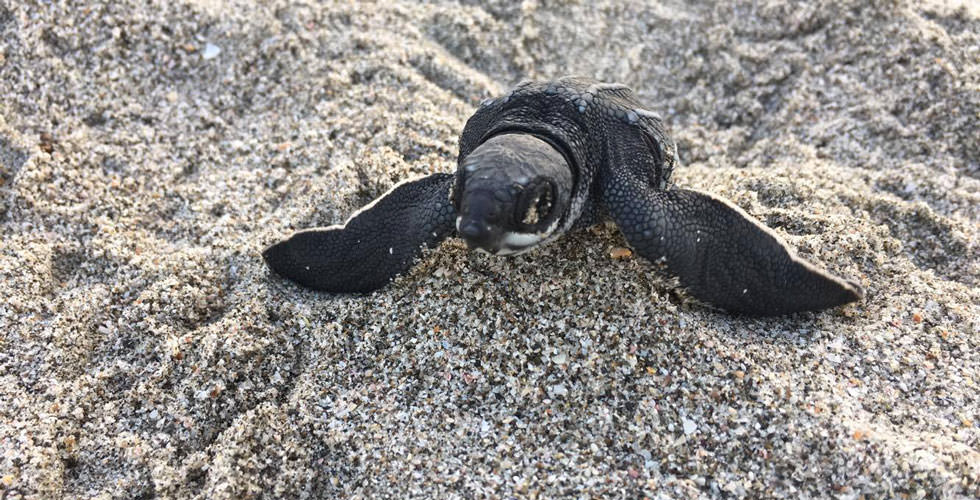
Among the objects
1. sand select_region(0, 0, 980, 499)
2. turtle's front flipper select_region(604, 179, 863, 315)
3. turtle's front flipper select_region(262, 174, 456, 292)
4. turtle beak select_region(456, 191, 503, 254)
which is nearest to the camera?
turtle beak select_region(456, 191, 503, 254)

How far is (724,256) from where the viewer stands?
203 centimetres

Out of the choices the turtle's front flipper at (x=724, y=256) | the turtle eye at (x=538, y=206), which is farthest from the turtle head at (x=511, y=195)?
the turtle's front flipper at (x=724, y=256)

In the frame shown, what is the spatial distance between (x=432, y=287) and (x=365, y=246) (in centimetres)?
29

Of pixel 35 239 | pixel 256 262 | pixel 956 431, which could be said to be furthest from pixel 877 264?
pixel 35 239

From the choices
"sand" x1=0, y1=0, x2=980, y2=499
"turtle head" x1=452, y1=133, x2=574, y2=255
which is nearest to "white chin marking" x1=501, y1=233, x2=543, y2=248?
"turtle head" x1=452, y1=133, x2=574, y2=255

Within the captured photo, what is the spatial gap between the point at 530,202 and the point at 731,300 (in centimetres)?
83

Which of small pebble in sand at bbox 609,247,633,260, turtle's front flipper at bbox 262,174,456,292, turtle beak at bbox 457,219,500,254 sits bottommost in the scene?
turtle's front flipper at bbox 262,174,456,292

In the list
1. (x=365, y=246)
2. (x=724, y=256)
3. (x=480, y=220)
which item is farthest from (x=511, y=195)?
(x=724, y=256)

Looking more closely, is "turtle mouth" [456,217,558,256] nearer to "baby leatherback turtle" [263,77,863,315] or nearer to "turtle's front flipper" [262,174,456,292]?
"baby leatherback turtle" [263,77,863,315]

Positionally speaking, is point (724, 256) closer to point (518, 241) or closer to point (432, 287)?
point (518, 241)

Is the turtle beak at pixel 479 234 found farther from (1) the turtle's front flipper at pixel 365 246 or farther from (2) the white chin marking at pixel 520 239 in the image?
(1) the turtle's front flipper at pixel 365 246

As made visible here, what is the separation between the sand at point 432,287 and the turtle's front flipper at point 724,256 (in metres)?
0.10

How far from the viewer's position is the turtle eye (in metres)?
1.73

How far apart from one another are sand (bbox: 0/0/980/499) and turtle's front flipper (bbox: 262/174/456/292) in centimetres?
8
